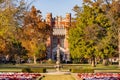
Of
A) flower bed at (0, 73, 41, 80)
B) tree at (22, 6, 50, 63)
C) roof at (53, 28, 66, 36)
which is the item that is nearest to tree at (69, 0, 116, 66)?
tree at (22, 6, 50, 63)

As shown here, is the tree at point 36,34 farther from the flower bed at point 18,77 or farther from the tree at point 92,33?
the flower bed at point 18,77

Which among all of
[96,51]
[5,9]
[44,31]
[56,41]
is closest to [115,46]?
[96,51]

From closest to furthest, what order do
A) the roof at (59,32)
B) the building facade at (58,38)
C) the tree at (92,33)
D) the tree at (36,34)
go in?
1. the tree at (92,33)
2. the tree at (36,34)
3. the building facade at (58,38)
4. the roof at (59,32)

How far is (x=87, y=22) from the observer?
6369 centimetres

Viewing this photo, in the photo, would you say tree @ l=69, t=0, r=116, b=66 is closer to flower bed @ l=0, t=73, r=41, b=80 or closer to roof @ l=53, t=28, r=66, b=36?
flower bed @ l=0, t=73, r=41, b=80

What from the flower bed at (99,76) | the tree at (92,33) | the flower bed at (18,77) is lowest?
the flower bed at (99,76)

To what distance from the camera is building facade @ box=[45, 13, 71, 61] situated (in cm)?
10769

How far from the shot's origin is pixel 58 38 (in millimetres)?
109188

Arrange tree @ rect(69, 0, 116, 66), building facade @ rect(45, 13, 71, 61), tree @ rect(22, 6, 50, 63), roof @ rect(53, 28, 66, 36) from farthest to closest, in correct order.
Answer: roof @ rect(53, 28, 66, 36), building facade @ rect(45, 13, 71, 61), tree @ rect(22, 6, 50, 63), tree @ rect(69, 0, 116, 66)

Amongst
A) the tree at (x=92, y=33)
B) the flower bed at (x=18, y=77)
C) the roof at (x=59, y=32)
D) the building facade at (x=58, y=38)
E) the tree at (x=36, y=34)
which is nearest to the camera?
the flower bed at (x=18, y=77)

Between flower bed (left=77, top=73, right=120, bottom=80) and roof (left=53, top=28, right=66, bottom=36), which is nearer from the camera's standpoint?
flower bed (left=77, top=73, right=120, bottom=80)

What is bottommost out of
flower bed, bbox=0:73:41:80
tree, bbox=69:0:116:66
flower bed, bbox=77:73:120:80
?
flower bed, bbox=77:73:120:80

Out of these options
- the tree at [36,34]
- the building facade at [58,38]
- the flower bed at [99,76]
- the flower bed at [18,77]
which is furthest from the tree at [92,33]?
the building facade at [58,38]

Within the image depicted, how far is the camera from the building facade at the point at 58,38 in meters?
108
